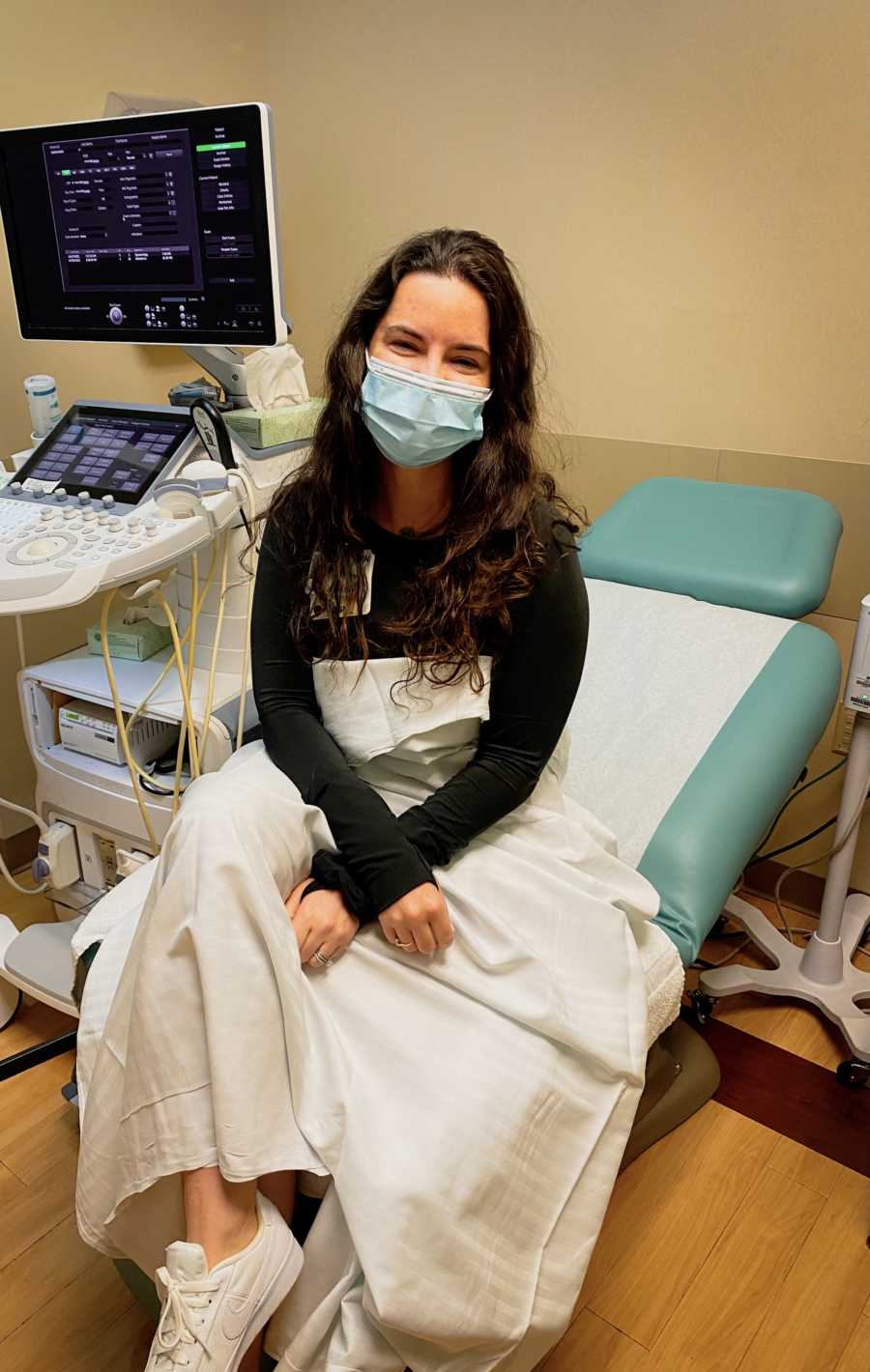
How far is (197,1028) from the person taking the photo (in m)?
0.97

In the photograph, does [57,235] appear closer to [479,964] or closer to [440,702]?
[440,702]

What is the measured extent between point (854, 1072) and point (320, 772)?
112 cm

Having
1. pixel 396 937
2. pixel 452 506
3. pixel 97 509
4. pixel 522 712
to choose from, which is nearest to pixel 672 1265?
pixel 396 937

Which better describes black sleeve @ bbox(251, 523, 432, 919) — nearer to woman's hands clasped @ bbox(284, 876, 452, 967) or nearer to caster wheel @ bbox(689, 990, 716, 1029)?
woman's hands clasped @ bbox(284, 876, 452, 967)

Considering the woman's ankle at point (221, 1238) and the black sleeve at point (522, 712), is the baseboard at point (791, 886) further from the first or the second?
the woman's ankle at point (221, 1238)

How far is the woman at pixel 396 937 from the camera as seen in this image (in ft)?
3.05

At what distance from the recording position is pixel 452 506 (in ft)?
4.04

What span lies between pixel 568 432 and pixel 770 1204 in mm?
1500

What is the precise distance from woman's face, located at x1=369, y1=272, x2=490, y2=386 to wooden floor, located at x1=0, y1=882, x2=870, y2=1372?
47.6 inches

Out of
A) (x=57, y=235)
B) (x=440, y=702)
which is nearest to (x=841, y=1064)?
(x=440, y=702)

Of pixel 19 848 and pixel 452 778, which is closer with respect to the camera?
pixel 452 778

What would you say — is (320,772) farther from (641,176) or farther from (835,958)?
(641,176)

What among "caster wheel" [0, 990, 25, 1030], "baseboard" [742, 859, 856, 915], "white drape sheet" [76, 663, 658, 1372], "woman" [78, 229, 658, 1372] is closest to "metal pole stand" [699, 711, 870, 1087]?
"baseboard" [742, 859, 856, 915]

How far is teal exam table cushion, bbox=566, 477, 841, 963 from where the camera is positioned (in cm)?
138
